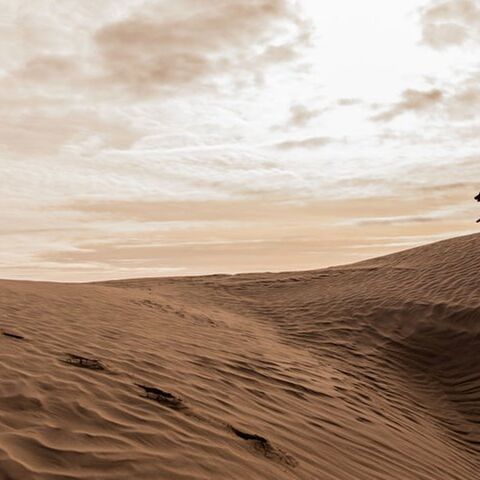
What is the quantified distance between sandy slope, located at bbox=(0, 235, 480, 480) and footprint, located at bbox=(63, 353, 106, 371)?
52 millimetres

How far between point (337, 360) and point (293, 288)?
6956 millimetres

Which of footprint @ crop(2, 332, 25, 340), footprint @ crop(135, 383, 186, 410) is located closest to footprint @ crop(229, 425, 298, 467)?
footprint @ crop(135, 383, 186, 410)

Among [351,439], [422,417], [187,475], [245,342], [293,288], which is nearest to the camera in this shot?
[187,475]

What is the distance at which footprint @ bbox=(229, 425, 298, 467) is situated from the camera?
4.03 metres

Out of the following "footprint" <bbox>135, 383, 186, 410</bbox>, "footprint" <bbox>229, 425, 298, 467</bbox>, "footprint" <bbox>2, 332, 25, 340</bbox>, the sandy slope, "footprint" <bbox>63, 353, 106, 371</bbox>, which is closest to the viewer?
the sandy slope

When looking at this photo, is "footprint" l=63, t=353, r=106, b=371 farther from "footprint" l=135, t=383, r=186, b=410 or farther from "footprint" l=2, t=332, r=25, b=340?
"footprint" l=2, t=332, r=25, b=340

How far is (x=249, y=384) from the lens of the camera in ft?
20.1

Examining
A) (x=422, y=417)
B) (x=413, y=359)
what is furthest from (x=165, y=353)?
(x=413, y=359)

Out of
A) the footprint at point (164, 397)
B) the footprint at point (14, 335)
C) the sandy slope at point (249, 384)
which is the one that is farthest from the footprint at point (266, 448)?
the footprint at point (14, 335)

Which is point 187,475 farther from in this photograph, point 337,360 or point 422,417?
point 337,360

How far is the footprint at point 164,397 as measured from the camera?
4648 millimetres

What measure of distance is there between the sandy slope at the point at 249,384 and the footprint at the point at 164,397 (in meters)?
0.03

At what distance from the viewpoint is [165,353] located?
6.63 m

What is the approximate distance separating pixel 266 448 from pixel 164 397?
105 centimetres
